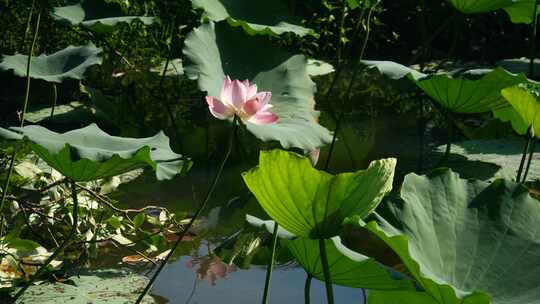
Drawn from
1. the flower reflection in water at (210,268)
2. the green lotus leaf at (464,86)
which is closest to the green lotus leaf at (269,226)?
the flower reflection in water at (210,268)

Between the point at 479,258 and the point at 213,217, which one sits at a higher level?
the point at 479,258

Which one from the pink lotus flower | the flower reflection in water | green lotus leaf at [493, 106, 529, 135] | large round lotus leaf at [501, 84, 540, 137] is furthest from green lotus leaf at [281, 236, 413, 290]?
green lotus leaf at [493, 106, 529, 135]

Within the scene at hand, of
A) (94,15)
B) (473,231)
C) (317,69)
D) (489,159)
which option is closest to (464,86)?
(489,159)

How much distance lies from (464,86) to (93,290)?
117 centimetres

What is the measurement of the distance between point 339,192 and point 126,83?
3.54 metres

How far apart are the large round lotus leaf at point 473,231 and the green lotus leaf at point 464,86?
33.3 inches

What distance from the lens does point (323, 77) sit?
5059mm

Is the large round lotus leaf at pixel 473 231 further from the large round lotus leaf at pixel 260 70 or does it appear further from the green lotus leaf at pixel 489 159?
the green lotus leaf at pixel 489 159

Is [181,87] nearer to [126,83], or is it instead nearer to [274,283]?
[126,83]

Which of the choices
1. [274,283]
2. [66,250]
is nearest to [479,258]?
[274,283]

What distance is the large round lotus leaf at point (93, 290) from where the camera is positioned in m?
1.93

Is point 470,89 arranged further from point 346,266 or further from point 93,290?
point 346,266

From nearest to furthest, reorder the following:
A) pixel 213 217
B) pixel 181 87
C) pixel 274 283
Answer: pixel 274 283, pixel 213 217, pixel 181 87

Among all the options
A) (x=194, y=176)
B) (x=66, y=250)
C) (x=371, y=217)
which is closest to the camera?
(x=371, y=217)
